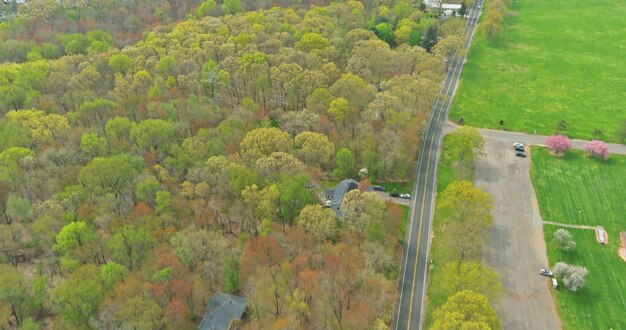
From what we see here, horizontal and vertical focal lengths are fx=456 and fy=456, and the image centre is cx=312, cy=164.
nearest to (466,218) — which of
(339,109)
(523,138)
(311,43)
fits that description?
(339,109)

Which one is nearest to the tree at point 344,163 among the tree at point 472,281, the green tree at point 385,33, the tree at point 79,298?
the tree at point 472,281

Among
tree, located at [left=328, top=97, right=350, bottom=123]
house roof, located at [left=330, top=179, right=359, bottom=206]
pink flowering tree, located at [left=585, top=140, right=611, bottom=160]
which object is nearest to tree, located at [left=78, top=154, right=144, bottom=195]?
house roof, located at [left=330, top=179, right=359, bottom=206]

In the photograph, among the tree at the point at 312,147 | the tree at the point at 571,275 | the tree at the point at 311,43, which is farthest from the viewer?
the tree at the point at 311,43

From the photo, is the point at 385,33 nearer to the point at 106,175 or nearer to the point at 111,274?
the point at 106,175

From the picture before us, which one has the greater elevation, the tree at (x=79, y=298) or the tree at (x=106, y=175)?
the tree at (x=106, y=175)

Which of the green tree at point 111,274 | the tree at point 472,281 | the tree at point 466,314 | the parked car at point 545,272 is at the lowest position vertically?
the parked car at point 545,272

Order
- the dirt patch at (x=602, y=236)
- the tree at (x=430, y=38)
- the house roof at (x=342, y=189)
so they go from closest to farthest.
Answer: the dirt patch at (x=602, y=236) < the house roof at (x=342, y=189) < the tree at (x=430, y=38)

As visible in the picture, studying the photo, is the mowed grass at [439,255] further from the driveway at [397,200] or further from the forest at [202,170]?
the forest at [202,170]
